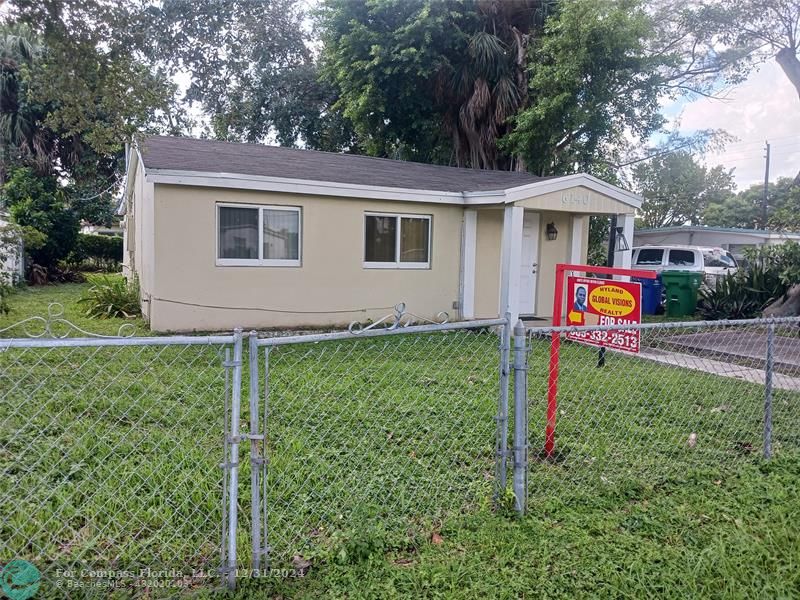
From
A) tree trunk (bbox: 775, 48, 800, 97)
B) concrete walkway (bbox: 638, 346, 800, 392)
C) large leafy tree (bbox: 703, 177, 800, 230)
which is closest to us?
concrete walkway (bbox: 638, 346, 800, 392)

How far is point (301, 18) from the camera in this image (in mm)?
21531

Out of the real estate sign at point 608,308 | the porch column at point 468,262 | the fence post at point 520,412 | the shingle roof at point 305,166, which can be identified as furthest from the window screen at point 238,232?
the fence post at point 520,412

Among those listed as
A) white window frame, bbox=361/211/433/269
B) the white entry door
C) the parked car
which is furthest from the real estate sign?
the parked car

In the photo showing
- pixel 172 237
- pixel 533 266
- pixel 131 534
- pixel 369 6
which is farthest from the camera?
pixel 369 6

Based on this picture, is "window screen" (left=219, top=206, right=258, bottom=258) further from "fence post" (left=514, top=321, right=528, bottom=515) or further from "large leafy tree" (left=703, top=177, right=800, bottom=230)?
"large leafy tree" (left=703, top=177, right=800, bottom=230)

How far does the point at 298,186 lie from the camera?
9414 mm

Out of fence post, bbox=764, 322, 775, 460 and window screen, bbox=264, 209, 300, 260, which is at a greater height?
window screen, bbox=264, 209, 300, 260

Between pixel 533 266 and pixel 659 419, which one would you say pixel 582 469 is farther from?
→ pixel 533 266

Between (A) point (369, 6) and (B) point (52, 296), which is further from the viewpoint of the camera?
(A) point (369, 6)

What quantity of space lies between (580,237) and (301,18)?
15170 millimetres

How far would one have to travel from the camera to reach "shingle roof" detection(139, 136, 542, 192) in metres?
9.30

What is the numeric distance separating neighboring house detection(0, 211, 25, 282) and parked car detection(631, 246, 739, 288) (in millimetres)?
15451

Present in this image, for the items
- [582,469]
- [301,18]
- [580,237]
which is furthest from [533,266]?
[301,18]

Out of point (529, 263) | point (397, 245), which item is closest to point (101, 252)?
point (397, 245)
